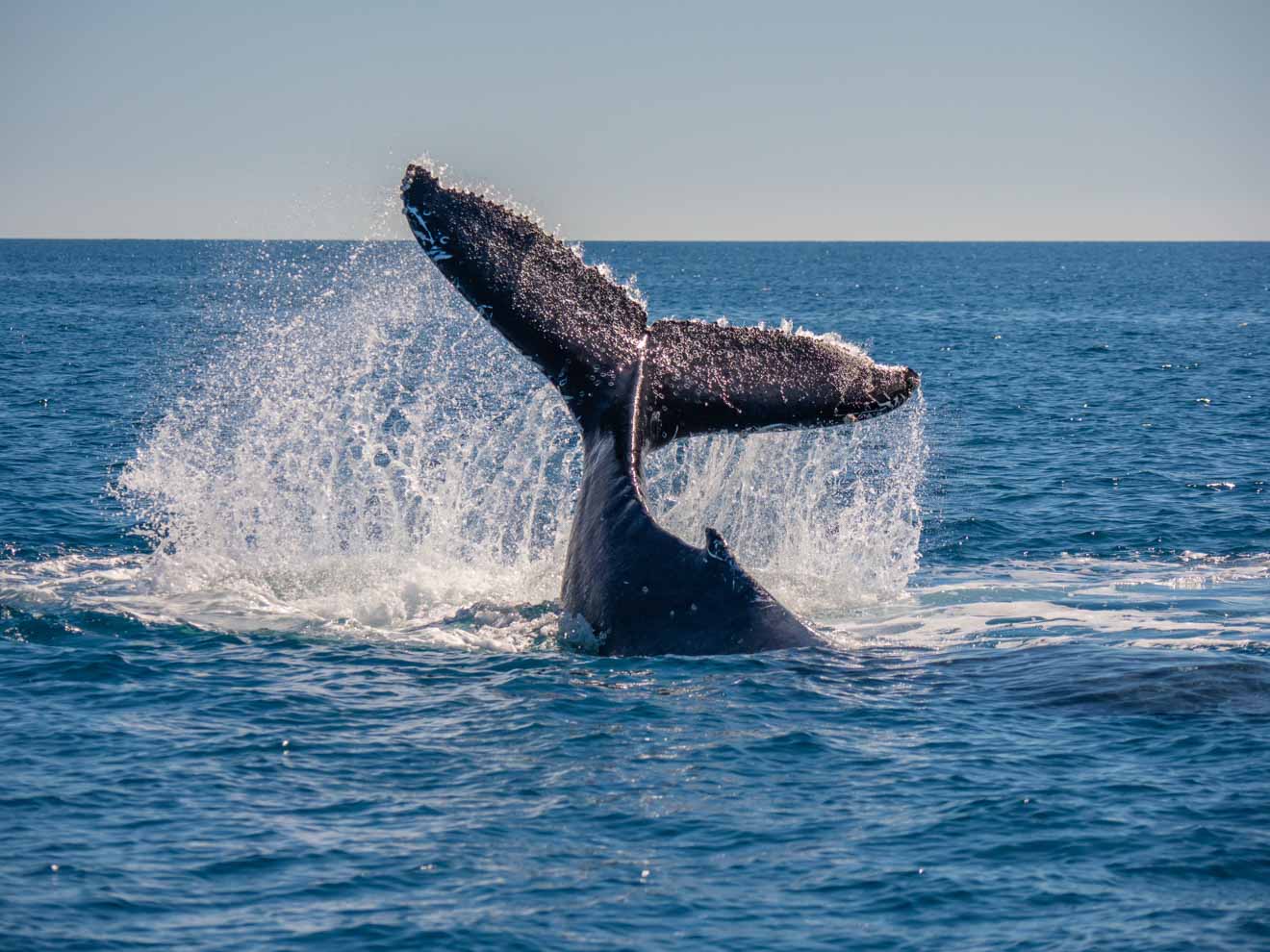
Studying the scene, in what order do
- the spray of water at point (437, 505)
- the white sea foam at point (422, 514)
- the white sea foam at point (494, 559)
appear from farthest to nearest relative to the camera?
1. the spray of water at point (437, 505)
2. the white sea foam at point (422, 514)
3. the white sea foam at point (494, 559)

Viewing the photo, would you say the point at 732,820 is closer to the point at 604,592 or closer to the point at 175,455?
the point at 604,592

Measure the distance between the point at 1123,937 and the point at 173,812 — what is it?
526 centimetres

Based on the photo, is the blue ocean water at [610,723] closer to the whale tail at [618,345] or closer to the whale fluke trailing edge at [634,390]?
the whale fluke trailing edge at [634,390]

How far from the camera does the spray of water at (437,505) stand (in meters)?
14.1

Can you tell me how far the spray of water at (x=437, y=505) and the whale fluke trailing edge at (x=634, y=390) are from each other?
142 centimetres

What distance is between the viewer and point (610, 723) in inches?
395

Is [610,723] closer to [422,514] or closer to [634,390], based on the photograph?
[634,390]

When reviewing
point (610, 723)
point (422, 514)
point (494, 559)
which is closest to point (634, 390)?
point (610, 723)

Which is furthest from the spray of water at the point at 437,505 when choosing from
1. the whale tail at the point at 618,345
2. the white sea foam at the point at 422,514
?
the whale tail at the point at 618,345

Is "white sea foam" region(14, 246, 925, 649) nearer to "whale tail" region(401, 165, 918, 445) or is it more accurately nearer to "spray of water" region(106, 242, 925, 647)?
"spray of water" region(106, 242, 925, 647)

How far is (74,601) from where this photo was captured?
1362 centimetres

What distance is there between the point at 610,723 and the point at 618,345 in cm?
319

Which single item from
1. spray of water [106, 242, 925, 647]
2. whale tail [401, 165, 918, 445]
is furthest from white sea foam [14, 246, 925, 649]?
whale tail [401, 165, 918, 445]

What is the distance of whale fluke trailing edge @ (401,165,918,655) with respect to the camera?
10.8 meters
